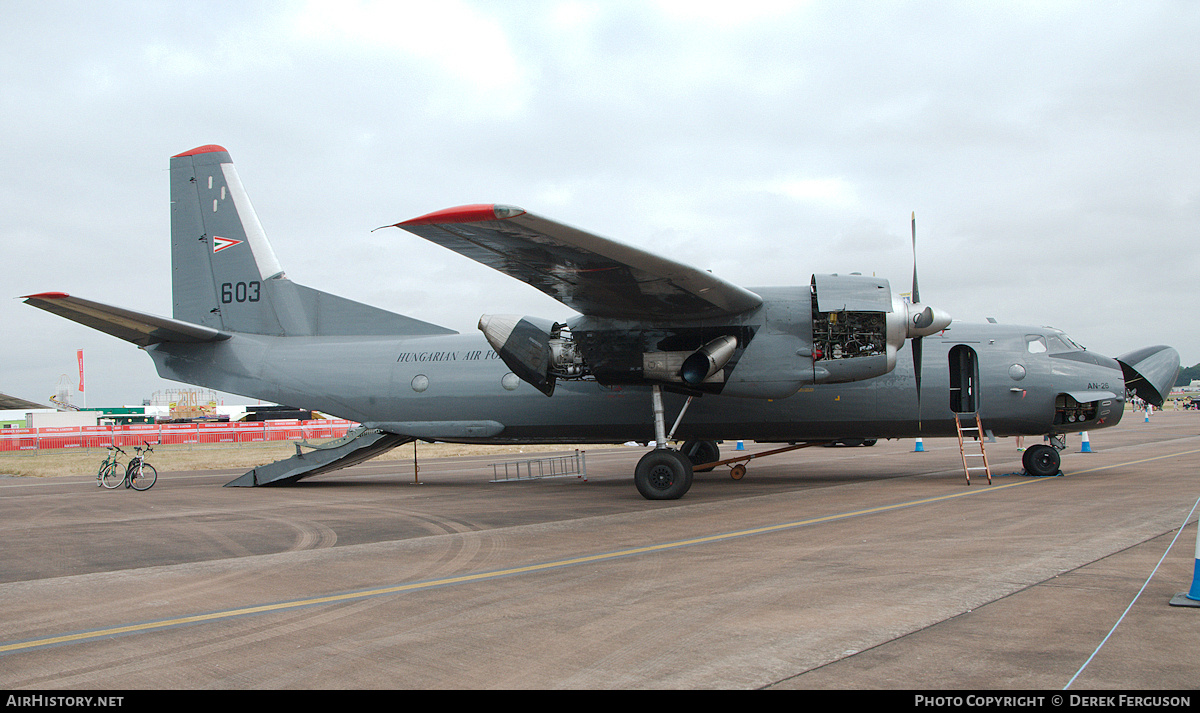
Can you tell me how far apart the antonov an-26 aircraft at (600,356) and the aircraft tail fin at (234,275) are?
4cm

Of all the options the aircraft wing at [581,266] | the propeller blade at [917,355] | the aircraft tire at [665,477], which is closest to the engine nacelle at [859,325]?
the propeller blade at [917,355]

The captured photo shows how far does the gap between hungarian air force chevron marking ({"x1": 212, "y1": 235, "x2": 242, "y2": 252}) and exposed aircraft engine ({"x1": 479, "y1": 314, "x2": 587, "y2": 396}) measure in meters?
8.76

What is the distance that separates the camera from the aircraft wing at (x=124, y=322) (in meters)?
14.4

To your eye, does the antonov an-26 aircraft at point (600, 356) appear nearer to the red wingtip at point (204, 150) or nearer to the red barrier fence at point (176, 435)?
the red wingtip at point (204, 150)

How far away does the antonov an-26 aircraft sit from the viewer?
12906 mm

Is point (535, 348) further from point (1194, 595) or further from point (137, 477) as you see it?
point (137, 477)

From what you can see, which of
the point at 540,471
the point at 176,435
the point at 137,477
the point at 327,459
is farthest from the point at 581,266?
the point at 176,435

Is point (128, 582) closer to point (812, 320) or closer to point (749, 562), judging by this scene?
point (749, 562)

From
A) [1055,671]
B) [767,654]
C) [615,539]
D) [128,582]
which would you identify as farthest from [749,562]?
[128,582]

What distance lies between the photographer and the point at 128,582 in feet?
24.3

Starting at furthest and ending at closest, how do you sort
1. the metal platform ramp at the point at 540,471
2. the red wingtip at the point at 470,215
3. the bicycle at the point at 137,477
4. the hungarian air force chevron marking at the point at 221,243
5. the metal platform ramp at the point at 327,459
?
the metal platform ramp at the point at 540,471 → the hungarian air force chevron marking at the point at 221,243 → the bicycle at the point at 137,477 → the metal platform ramp at the point at 327,459 → the red wingtip at the point at 470,215

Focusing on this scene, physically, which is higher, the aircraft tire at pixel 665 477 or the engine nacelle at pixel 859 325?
the engine nacelle at pixel 859 325

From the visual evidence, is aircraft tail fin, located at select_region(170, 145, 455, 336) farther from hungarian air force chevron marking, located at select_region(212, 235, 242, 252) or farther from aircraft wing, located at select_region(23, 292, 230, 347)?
aircraft wing, located at select_region(23, 292, 230, 347)
